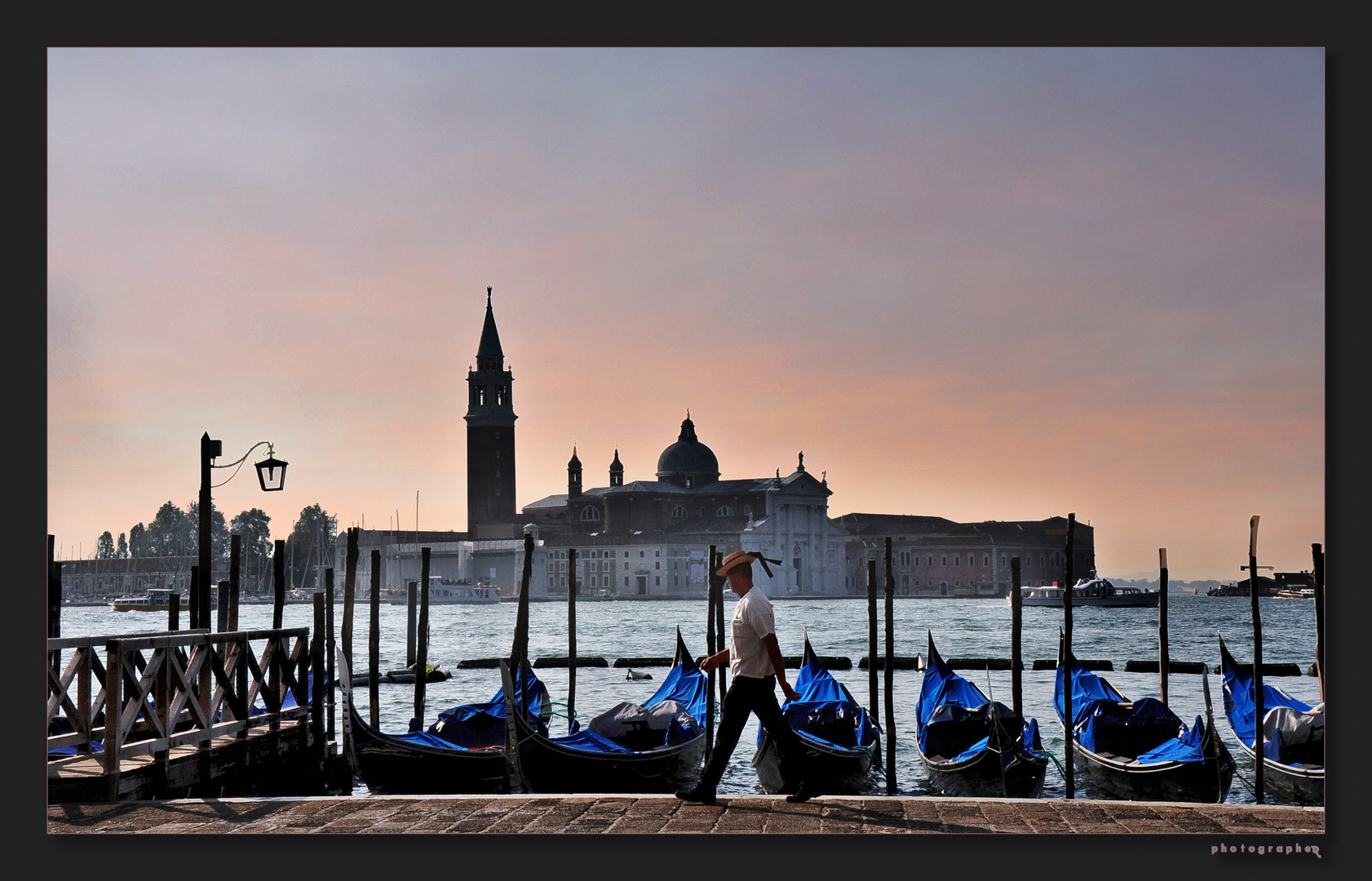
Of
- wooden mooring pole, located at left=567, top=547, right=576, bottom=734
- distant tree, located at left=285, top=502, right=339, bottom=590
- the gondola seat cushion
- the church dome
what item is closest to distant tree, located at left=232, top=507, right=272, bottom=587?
distant tree, located at left=285, top=502, right=339, bottom=590

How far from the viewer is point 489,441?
53.6 meters

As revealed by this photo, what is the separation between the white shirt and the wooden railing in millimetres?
2238

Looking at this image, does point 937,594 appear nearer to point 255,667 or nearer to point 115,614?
point 115,614

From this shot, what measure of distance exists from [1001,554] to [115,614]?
3502 cm

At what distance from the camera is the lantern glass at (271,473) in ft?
21.2

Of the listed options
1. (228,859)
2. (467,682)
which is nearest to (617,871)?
(228,859)

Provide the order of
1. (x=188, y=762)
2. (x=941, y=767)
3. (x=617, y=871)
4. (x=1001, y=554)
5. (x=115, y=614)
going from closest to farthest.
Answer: (x=617, y=871)
(x=188, y=762)
(x=941, y=767)
(x=115, y=614)
(x=1001, y=554)

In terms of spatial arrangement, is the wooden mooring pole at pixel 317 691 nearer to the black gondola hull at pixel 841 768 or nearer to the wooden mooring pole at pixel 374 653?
the wooden mooring pole at pixel 374 653

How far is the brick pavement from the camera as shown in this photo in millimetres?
3479

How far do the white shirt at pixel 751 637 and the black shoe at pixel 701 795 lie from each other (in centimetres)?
35

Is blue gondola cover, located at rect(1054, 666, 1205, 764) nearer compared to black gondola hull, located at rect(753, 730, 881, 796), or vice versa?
blue gondola cover, located at rect(1054, 666, 1205, 764)

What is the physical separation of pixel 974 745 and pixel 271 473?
13.0 ft

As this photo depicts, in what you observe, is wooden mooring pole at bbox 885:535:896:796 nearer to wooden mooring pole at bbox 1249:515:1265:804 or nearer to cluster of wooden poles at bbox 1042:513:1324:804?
cluster of wooden poles at bbox 1042:513:1324:804

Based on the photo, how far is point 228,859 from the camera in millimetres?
3336
